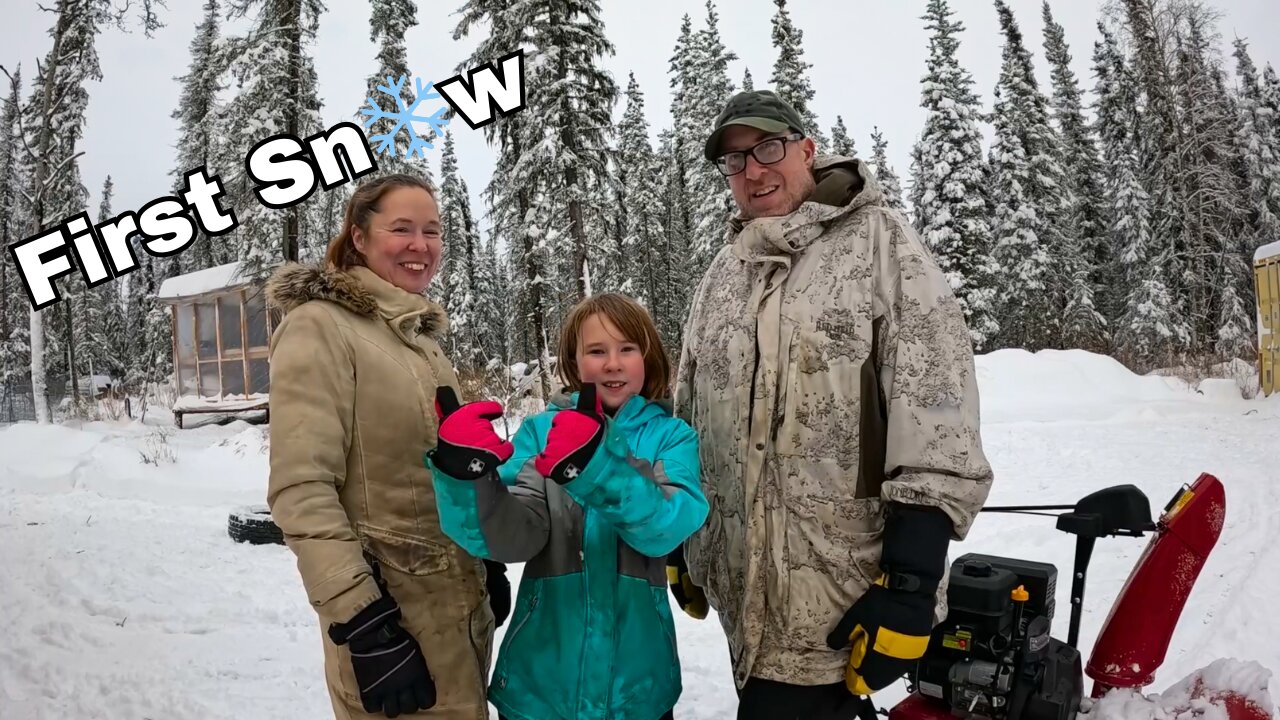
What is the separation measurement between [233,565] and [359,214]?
244 inches

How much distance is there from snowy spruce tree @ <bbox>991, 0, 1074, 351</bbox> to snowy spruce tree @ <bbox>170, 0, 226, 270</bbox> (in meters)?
26.8

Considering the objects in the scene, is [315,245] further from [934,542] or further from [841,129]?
[841,129]

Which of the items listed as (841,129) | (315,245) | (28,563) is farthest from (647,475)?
(841,129)

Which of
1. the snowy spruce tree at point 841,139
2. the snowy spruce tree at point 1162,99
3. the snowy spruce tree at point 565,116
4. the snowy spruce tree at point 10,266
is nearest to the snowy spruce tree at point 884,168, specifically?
the snowy spruce tree at point 841,139

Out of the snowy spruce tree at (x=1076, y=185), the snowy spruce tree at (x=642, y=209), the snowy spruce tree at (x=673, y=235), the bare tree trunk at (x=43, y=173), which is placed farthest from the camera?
the snowy spruce tree at (x=673, y=235)

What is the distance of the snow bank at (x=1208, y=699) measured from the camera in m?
2.30

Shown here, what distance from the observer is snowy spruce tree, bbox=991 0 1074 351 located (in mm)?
29734

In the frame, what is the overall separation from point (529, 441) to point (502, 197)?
18.7 m

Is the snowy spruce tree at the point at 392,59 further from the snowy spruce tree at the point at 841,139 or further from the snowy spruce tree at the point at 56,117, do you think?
the snowy spruce tree at the point at 841,139

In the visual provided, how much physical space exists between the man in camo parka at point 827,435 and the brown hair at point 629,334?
195 mm

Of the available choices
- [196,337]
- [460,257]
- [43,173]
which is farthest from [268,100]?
[460,257]

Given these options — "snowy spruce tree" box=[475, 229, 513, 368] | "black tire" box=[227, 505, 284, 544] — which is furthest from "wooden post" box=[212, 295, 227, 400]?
"snowy spruce tree" box=[475, 229, 513, 368]

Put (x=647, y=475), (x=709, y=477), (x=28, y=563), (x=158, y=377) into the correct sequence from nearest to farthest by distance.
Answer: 1. (x=647, y=475)
2. (x=709, y=477)
3. (x=28, y=563)
4. (x=158, y=377)

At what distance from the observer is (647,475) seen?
1879 mm
